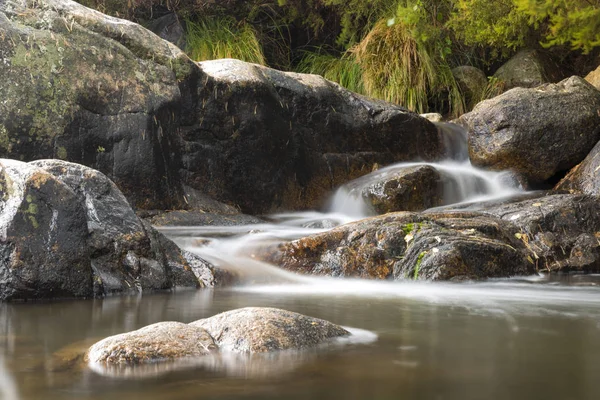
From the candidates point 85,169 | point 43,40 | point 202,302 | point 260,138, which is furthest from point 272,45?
point 202,302

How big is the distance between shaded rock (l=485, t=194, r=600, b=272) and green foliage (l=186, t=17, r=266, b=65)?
6.40 metres

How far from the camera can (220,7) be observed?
12.9 m

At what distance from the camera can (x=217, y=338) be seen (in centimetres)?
294

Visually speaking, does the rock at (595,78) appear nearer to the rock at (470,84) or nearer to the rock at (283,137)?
the rock at (470,84)

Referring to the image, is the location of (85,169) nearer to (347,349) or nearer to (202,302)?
(202,302)

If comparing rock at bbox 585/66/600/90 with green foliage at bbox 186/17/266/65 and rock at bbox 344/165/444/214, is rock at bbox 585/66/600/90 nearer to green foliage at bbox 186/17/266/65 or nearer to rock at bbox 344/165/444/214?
rock at bbox 344/165/444/214

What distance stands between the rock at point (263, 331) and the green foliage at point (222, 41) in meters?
9.29

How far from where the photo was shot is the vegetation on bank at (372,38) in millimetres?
11250

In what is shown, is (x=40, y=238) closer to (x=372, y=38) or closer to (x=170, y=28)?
(x=372, y=38)

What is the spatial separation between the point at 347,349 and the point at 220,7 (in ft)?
35.9

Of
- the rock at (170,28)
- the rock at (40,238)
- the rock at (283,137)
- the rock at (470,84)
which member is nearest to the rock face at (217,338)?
the rock at (40,238)

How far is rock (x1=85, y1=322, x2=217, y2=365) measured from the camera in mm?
2680

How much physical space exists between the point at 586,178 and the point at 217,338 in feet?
22.9

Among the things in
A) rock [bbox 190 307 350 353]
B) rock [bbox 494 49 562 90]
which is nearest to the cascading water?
rock [bbox 190 307 350 353]
